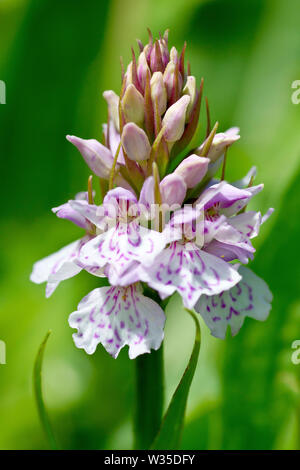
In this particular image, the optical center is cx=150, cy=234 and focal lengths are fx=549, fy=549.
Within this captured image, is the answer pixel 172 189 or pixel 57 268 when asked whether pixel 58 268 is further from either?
pixel 172 189

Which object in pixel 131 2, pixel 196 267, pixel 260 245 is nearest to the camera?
pixel 196 267

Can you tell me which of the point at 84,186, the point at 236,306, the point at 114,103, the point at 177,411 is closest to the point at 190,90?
the point at 114,103

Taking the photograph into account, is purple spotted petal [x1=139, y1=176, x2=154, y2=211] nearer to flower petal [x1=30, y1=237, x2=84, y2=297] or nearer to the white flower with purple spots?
the white flower with purple spots

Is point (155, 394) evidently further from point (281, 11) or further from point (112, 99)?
point (281, 11)

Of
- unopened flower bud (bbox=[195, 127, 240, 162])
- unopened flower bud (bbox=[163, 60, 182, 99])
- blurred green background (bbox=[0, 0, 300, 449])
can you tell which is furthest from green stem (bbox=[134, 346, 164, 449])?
unopened flower bud (bbox=[163, 60, 182, 99])
